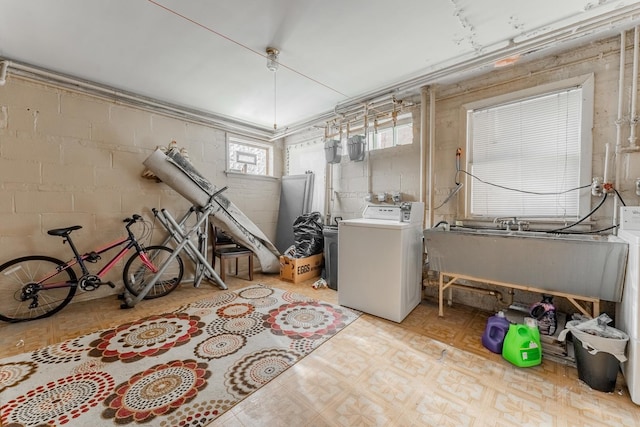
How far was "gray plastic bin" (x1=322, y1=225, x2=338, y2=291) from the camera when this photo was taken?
11.6 ft

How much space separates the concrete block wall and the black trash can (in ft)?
14.3

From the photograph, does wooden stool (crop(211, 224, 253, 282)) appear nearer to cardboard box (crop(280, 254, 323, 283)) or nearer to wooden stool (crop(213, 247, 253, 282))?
wooden stool (crop(213, 247, 253, 282))

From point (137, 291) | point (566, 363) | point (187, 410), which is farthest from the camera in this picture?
point (137, 291)

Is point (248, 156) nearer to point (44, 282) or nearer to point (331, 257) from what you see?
point (331, 257)

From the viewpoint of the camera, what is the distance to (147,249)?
322cm

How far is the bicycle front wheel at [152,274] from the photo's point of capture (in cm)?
310

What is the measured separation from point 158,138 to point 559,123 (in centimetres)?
471

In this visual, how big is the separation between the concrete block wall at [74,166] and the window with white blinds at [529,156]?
3.92 m

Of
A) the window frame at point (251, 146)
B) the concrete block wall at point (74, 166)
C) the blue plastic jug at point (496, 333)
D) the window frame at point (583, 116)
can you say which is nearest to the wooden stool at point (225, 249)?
the concrete block wall at point (74, 166)

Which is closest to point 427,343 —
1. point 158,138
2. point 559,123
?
point 559,123

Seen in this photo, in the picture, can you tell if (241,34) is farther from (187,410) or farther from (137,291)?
(137,291)

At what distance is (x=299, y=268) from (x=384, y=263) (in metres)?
1.59

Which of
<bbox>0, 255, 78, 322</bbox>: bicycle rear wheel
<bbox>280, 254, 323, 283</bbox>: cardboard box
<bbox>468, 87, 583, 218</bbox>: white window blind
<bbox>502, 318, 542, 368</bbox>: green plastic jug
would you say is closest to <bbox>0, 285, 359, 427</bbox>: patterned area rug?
<bbox>0, 255, 78, 322</bbox>: bicycle rear wheel

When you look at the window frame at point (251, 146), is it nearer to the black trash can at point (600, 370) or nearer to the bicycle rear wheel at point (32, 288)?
the bicycle rear wheel at point (32, 288)
